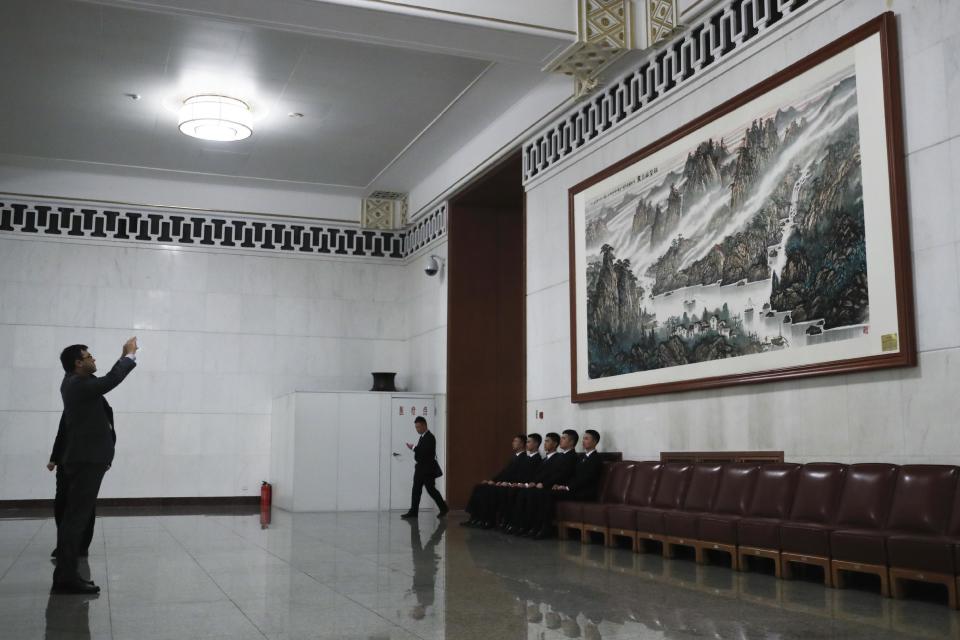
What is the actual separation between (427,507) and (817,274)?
9009 mm

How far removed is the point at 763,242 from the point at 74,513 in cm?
547

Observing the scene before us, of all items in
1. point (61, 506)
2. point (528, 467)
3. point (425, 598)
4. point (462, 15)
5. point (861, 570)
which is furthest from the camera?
point (528, 467)

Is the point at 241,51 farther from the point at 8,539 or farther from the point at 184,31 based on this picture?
the point at 8,539

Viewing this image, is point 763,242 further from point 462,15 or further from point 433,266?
point 433,266

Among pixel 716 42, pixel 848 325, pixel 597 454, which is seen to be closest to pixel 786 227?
pixel 848 325

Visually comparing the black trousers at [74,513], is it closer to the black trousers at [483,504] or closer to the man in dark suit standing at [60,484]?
the man in dark suit standing at [60,484]

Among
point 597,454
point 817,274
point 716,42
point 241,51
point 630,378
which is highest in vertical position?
point 241,51

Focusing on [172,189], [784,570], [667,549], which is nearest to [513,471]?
[667,549]

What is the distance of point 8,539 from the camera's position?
938 cm

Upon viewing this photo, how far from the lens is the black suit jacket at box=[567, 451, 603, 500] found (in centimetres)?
910

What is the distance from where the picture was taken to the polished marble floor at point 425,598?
4.50m

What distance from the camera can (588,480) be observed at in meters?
9.10

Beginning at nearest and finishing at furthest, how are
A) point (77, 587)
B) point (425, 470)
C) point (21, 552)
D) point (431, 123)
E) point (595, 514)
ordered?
point (77, 587) → point (21, 552) → point (595, 514) → point (425, 470) → point (431, 123)

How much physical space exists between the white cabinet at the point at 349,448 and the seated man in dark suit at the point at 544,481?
469 cm
